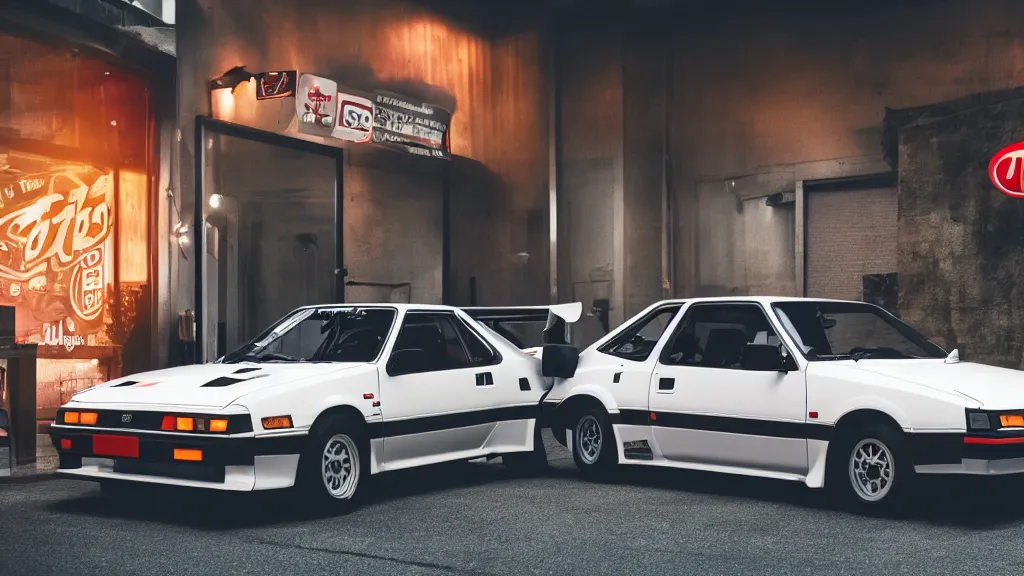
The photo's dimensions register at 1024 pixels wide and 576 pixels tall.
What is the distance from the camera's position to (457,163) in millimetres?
16141

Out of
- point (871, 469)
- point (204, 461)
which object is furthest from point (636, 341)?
point (204, 461)

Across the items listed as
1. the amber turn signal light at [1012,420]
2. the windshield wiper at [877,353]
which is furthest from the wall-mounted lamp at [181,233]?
the amber turn signal light at [1012,420]

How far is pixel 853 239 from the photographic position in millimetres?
13625

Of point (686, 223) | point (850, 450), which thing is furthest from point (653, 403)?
point (686, 223)

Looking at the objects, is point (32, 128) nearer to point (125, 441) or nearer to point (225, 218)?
point (225, 218)

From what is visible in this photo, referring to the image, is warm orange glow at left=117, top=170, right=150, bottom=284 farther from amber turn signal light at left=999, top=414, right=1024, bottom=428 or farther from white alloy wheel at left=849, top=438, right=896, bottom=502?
amber turn signal light at left=999, top=414, right=1024, bottom=428

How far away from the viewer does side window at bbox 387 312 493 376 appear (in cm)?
785

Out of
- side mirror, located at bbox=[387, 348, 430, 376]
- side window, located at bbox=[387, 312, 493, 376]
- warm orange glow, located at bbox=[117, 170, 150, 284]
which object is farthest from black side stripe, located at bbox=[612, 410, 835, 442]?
warm orange glow, located at bbox=[117, 170, 150, 284]

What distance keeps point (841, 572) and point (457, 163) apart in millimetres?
11306

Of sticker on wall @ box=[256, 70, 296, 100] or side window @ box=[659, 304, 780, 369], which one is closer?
side window @ box=[659, 304, 780, 369]

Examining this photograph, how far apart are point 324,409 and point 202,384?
2.45 feet

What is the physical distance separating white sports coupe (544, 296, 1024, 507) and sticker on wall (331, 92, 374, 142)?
19.2 ft

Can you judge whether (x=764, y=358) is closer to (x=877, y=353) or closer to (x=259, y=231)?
(x=877, y=353)

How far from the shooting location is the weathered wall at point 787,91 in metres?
12.8
